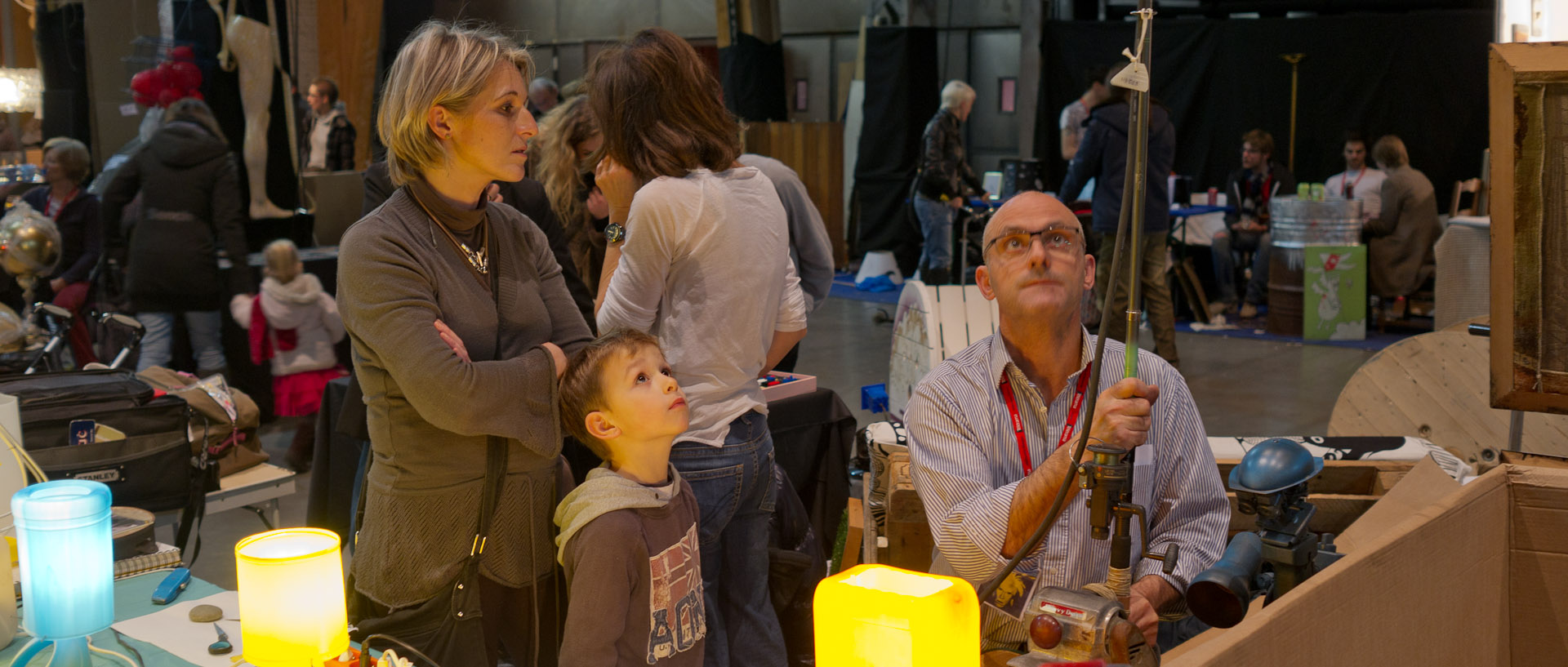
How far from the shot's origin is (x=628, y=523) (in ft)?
6.07

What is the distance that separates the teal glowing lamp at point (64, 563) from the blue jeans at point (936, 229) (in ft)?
27.6

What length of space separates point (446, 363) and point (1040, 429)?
0.96 metres

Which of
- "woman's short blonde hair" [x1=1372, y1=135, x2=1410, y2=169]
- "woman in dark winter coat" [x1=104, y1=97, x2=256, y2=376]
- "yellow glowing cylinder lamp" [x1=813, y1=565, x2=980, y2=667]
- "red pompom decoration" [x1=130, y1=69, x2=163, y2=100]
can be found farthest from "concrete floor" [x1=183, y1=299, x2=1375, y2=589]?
"yellow glowing cylinder lamp" [x1=813, y1=565, x2=980, y2=667]

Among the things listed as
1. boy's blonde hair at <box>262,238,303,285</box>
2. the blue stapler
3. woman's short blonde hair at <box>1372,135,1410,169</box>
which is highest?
woman's short blonde hair at <box>1372,135,1410,169</box>

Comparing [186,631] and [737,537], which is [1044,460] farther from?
[186,631]

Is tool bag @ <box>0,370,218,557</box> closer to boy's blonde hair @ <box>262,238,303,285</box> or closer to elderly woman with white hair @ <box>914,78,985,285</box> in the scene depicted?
boy's blonde hair @ <box>262,238,303,285</box>

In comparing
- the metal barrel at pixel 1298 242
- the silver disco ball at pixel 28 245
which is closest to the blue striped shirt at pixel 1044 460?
the silver disco ball at pixel 28 245

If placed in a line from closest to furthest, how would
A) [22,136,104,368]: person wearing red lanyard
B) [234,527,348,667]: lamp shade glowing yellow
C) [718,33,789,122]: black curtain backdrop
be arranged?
1. [234,527,348,667]: lamp shade glowing yellow
2. [22,136,104,368]: person wearing red lanyard
3. [718,33,789,122]: black curtain backdrop

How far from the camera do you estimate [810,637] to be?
280 centimetres

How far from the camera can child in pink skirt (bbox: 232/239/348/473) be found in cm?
541

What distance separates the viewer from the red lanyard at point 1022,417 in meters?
1.95

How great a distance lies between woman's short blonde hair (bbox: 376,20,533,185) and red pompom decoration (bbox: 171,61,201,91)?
473 cm

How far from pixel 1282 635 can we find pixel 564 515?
1.10 metres

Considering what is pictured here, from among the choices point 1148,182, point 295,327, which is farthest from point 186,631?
point 1148,182
